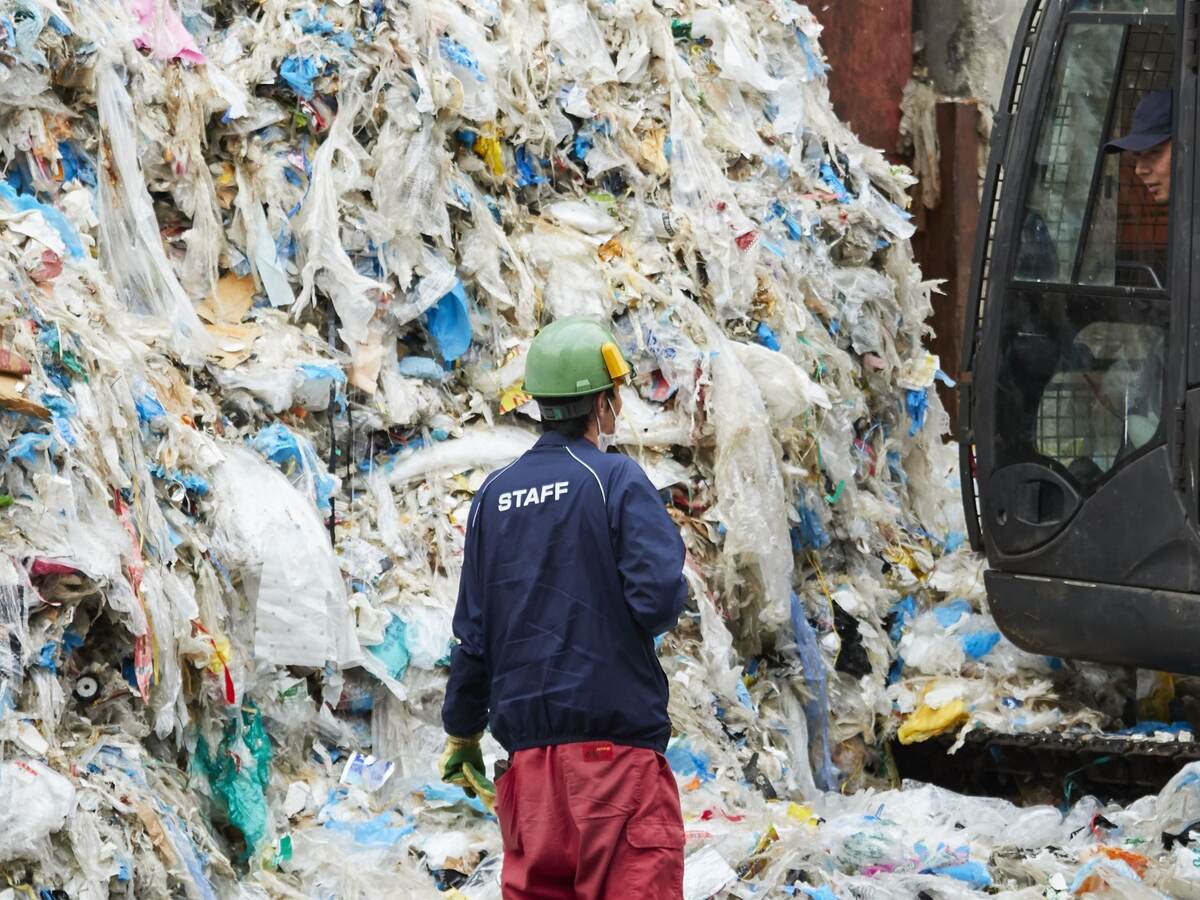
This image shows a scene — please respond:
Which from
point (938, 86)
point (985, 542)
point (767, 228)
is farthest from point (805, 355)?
point (938, 86)

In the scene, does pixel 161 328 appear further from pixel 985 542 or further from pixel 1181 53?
pixel 1181 53

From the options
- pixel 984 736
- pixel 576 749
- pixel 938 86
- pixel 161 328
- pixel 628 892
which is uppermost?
pixel 938 86

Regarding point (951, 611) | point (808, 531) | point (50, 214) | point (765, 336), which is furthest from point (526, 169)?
point (951, 611)

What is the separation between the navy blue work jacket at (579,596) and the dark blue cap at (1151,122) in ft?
8.10

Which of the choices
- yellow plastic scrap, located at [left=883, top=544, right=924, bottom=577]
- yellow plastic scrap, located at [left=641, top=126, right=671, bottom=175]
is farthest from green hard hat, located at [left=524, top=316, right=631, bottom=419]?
yellow plastic scrap, located at [left=883, top=544, right=924, bottom=577]

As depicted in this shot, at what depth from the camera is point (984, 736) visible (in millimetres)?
5875

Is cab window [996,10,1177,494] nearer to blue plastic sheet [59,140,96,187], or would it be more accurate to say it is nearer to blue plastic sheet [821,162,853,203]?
blue plastic sheet [821,162,853,203]

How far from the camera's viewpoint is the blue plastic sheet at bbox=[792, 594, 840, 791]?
6.11 m

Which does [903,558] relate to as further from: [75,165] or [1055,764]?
[75,165]

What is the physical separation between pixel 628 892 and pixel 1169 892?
1899mm

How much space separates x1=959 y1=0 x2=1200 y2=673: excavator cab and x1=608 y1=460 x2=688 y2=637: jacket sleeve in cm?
226

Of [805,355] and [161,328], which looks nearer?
[161,328]

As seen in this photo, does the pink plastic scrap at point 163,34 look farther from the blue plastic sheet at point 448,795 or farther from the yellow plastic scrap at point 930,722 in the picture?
the yellow plastic scrap at point 930,722

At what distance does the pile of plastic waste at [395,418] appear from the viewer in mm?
4223
